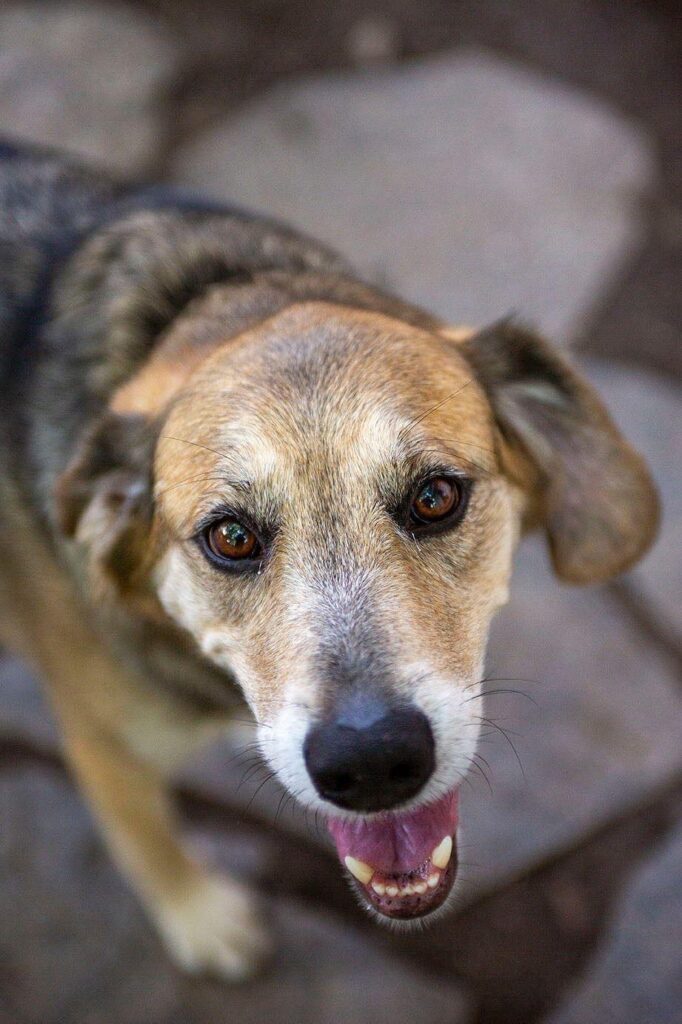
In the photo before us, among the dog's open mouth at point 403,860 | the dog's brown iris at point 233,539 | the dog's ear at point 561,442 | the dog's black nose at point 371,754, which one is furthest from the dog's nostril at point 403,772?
the dog's ear at point 561,442

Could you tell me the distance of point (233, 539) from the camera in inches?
83.3

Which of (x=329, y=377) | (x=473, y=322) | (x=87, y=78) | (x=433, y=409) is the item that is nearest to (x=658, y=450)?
(x=473, y=322)

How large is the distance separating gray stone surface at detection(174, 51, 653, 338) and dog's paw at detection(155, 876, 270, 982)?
252cm

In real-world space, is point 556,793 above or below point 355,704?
below

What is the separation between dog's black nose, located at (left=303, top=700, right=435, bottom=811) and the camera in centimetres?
175

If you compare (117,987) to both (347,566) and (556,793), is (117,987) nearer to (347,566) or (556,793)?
(556,793)

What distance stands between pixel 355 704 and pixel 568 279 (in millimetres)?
3004

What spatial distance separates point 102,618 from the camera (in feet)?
8.27

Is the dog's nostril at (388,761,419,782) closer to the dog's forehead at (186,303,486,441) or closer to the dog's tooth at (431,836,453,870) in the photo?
the dog's tooth at (431,836,453,870)

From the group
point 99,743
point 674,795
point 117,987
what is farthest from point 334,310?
point 117,987

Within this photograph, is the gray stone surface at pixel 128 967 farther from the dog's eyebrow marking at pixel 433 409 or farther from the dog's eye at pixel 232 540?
the dog's eyebrow marking at pixel 433 409

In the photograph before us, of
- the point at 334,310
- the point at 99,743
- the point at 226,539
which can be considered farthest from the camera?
the point at 99,743

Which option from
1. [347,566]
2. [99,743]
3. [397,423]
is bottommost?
[99,743]

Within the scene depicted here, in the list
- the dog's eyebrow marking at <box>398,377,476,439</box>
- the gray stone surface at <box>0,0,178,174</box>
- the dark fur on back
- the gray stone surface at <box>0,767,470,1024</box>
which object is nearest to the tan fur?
the dog's eyebrow marking at <box>398,377,476,439</box>
